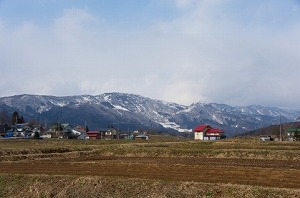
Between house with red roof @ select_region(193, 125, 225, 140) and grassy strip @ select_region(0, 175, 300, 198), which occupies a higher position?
house with red roof @ select_region(193, 125, 225, 140)

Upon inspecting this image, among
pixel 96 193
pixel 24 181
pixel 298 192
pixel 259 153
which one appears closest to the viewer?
pixel 298 192

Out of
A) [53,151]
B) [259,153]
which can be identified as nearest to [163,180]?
[259,153]

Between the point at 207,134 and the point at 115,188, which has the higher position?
the point at 207,134

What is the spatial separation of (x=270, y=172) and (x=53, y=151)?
120 feet

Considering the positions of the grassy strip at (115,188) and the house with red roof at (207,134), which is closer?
the grassy strip at (115,188)

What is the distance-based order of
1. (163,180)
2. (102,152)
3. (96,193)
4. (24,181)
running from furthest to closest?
(102,152) < (24,181) < (163,180) < (96,193)

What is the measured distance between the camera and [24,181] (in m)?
25.3

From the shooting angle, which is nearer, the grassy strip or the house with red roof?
the grassy strip

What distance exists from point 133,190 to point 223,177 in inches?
231

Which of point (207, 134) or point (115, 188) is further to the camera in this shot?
point (207, 134)

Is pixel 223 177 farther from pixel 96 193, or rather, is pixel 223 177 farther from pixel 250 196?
pixel 96 193

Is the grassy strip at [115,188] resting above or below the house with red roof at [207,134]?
below

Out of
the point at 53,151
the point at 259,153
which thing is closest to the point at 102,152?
the point at 53,151

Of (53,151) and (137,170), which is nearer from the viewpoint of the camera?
(137,170)
